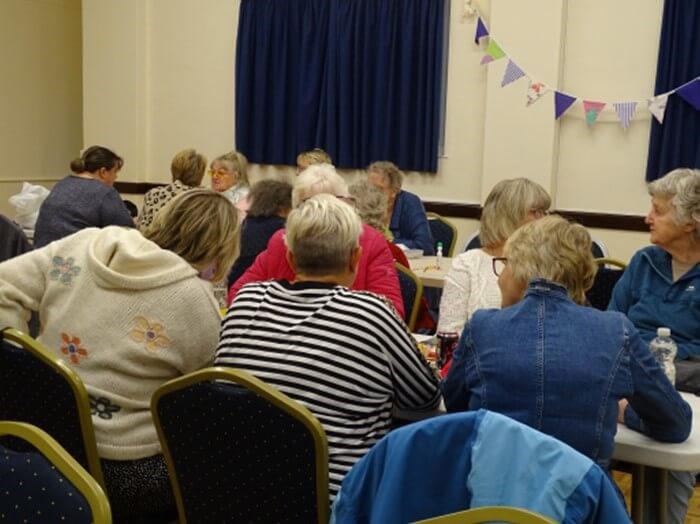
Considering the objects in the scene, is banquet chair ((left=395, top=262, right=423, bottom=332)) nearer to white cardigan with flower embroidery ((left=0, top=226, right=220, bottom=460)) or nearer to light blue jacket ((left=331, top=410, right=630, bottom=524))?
white cardigan with flower embroidery ((left=0, top=226, right=220, bottom=460))

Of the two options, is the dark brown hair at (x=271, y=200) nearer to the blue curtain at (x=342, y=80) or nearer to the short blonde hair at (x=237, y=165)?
the short blonde hair at (x=237, y=165)

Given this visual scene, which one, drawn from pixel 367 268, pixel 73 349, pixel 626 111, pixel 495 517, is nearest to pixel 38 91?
pixel 626 111

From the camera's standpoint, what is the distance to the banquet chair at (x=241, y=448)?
6.03ft

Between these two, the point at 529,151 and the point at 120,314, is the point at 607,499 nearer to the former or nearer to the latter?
the point at 120,314

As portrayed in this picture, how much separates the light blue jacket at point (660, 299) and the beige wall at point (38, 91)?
6.42 metres

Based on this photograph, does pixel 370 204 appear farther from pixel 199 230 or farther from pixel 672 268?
pixel 199 230

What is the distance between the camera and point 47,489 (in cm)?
138

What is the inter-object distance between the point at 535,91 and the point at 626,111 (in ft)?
2.00

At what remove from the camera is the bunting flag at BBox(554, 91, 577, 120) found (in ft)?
19.6

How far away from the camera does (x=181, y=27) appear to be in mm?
7750

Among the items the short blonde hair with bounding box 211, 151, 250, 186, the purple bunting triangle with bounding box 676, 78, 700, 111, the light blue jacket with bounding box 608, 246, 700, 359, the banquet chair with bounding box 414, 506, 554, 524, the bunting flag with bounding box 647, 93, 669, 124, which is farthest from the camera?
the short blonde hair with bounding box 211, 151, 250, 186

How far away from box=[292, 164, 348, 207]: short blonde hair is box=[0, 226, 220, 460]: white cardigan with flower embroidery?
1.46 m

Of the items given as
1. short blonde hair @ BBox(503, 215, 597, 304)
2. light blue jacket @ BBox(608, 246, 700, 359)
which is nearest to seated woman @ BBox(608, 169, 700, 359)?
light blue jacket @ BBox(608, 246, 700, 359)

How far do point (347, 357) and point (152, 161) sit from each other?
6.37 meters
